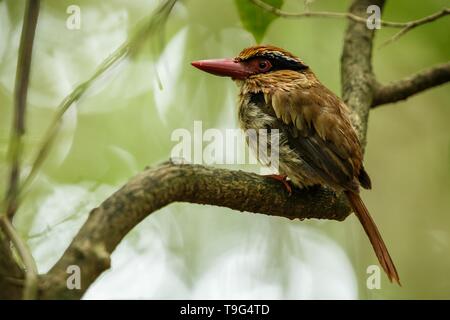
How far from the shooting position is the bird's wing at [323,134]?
2.53 metres

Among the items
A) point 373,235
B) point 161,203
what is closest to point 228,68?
point 373,235

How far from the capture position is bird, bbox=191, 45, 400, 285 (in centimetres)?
254

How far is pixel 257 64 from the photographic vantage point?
3059 mm

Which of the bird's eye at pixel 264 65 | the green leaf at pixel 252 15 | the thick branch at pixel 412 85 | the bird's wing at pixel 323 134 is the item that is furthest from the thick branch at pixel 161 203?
the thick branch at pixel 412 85

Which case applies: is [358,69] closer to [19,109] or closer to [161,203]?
[161,203]

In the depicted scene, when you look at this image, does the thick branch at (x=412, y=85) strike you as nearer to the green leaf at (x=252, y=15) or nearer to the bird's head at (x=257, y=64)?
the bird's head at (x=257, y=64)

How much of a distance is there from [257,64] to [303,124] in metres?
0.55

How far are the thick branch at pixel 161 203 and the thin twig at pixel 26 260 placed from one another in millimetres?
32

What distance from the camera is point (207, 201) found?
6.63ft

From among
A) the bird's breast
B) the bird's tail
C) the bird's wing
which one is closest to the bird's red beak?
the bird's breast

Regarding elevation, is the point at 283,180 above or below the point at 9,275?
above
